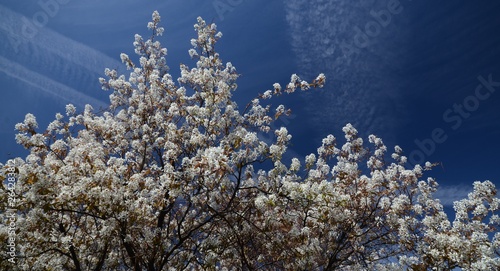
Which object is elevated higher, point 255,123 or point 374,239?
point 255,123

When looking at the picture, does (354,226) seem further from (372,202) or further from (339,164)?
(339,164)

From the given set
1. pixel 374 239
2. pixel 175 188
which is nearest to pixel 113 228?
pixel 175 188

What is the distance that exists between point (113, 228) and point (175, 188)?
5.19 feet

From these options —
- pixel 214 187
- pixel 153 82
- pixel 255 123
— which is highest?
pixel 153 82

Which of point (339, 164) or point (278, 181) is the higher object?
point (339, 164)

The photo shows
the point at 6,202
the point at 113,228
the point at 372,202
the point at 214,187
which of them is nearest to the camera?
the point at 6,202

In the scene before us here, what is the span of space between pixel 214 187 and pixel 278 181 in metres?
1.78

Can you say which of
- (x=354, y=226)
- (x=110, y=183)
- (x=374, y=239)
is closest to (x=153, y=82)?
(x=110, y=183)

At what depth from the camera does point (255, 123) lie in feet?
36.1

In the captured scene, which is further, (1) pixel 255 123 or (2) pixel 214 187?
(1) pixel 255 123

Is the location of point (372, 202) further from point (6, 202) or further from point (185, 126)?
point (6, 202)

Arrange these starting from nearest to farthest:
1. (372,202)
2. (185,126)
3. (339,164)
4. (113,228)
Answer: (113,228), (185,126), (372,202), (339,164)

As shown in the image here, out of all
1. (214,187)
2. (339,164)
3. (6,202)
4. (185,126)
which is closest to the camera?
(6,202)

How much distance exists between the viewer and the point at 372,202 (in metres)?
10.6
